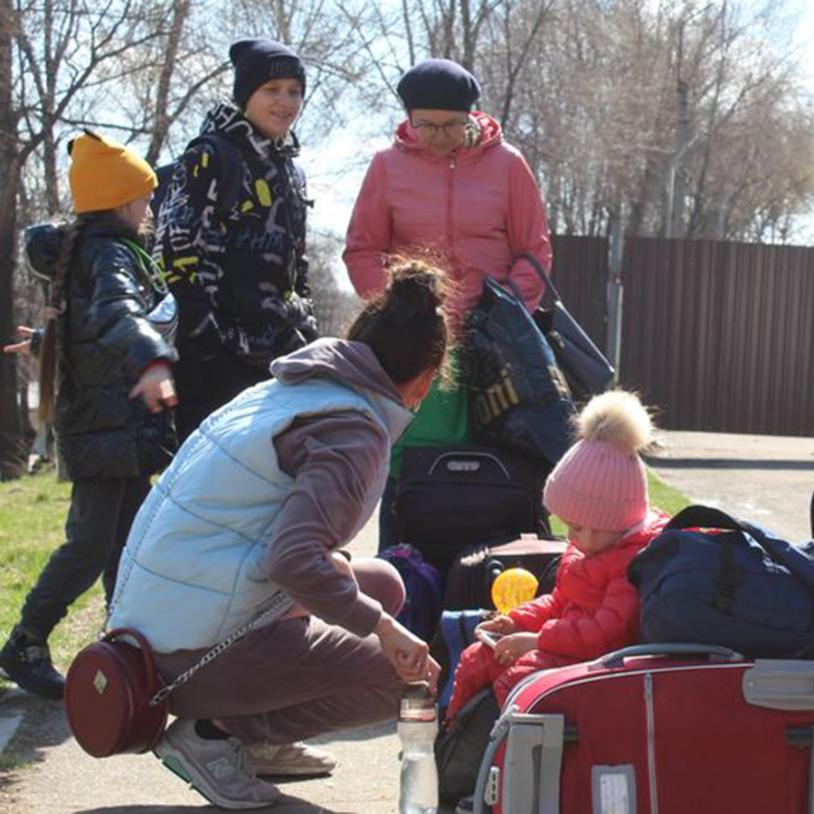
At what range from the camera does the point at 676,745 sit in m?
2.78

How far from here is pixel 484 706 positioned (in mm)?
3406

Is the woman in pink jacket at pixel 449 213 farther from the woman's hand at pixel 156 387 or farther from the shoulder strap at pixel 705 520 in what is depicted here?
the shoulder strap at pixel 705 520

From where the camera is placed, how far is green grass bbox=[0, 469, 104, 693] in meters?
5.24

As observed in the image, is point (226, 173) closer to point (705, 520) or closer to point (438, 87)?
point (438, 87)

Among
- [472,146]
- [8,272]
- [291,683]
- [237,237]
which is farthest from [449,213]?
[8,272]

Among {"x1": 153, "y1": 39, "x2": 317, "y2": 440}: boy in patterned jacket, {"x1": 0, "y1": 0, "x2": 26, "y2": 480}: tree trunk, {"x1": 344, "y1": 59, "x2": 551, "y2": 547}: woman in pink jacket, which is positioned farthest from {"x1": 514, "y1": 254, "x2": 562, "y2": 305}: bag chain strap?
{"x1": 0, "y1": 0, "x2": 26, "y2": 480}: tree trunk

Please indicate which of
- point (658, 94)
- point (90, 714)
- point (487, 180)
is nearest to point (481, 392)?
point (487, 180)

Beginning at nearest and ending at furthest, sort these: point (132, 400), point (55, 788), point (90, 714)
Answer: point (90, 714), point (55, 788), point (132, 400)

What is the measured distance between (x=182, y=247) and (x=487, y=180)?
122 centimetres

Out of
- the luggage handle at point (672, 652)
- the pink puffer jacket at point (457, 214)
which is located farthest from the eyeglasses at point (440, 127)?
the luggage handle at point (672, 652)

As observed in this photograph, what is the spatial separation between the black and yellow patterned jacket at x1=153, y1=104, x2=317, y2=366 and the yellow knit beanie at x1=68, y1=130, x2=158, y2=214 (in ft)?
1.55

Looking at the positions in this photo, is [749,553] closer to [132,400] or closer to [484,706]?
[484,706]

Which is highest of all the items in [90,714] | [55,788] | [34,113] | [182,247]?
[34,113]

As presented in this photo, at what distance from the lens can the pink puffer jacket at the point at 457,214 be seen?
5352 millimetres
